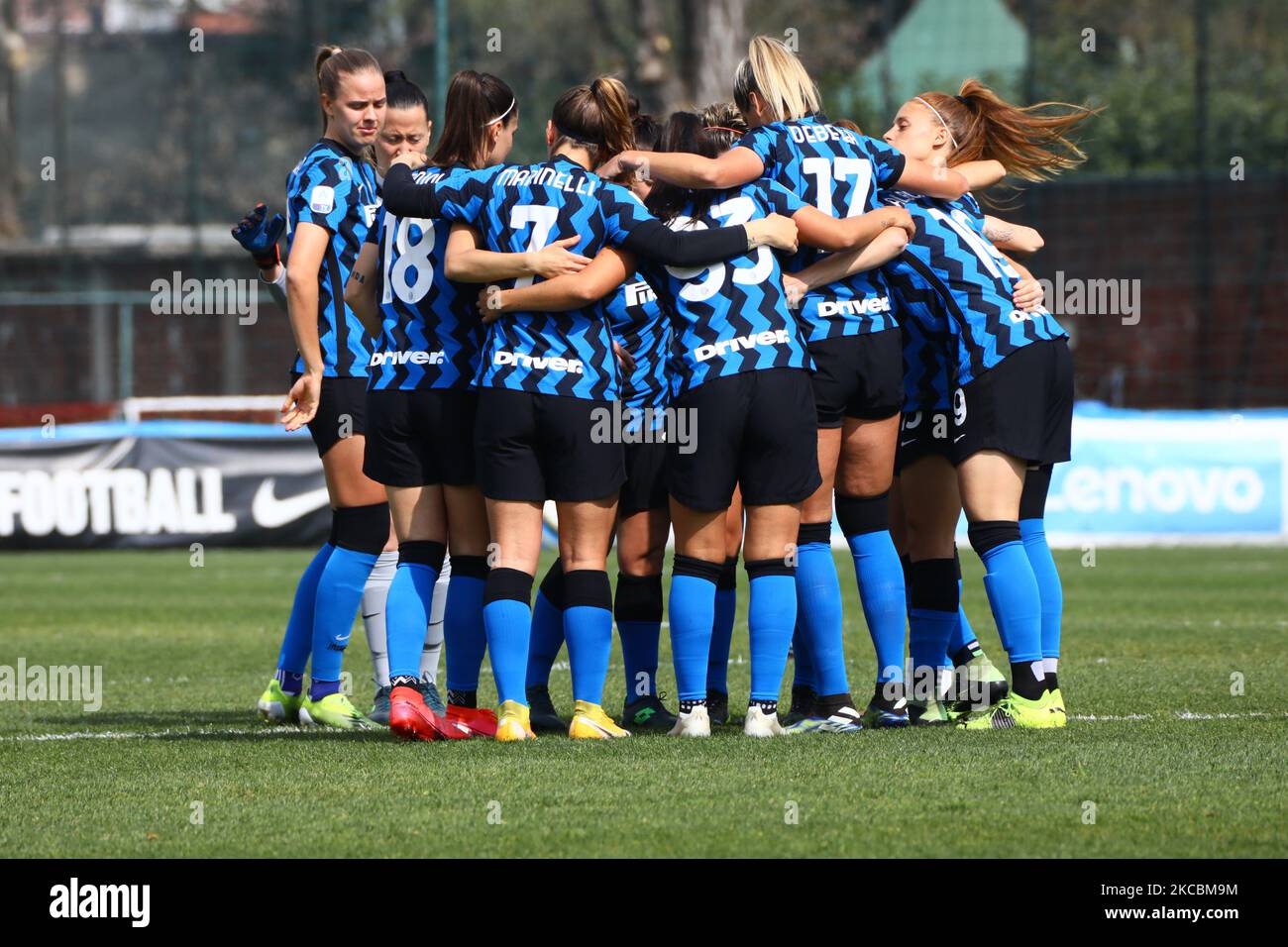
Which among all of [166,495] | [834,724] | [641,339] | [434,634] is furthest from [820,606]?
[166,495]

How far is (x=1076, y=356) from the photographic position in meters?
26.4

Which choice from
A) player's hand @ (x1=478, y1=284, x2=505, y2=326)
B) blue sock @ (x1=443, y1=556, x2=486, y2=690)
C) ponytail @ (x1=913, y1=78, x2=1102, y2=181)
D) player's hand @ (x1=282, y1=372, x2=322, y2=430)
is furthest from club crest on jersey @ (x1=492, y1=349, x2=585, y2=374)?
ponytail @ (x1=913, y1=78, x2=1102, y2=181)

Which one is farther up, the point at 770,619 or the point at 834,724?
the point at 770,619

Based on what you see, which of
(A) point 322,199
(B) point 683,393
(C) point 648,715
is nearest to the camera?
(B) point 683,393

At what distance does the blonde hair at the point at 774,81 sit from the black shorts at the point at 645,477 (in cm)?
112

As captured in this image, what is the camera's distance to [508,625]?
550 centimetres

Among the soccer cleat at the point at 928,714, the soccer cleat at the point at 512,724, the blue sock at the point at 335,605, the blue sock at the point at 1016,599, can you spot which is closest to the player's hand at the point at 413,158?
the blue sock at the point at 335,605

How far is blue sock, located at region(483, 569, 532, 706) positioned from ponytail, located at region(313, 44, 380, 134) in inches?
73.2

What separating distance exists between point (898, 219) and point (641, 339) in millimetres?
952

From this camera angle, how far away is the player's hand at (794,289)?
5645 mm

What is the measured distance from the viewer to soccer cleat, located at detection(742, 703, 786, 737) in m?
5.59

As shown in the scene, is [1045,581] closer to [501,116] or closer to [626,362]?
[626,362]
